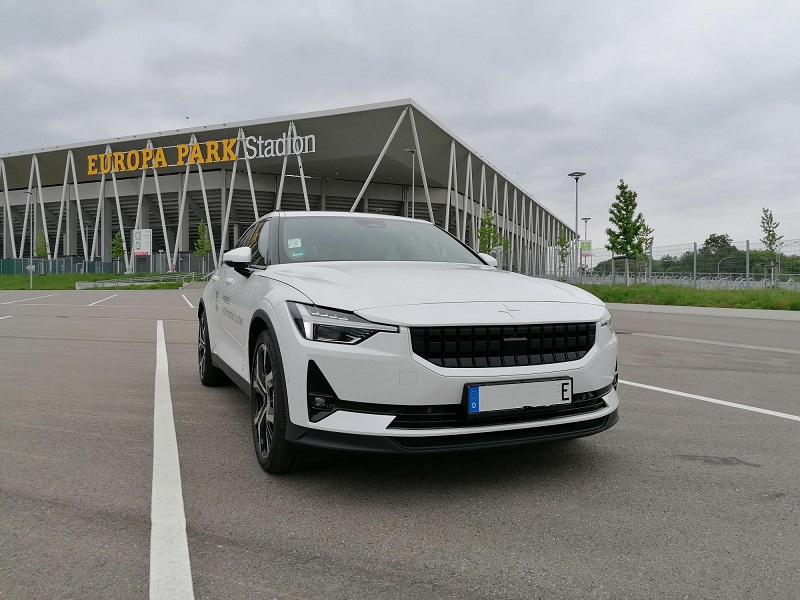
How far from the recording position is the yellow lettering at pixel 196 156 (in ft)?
158

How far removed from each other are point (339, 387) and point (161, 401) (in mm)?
3041

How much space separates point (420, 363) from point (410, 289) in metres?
0.52

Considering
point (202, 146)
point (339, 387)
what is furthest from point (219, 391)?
point (202, 146)

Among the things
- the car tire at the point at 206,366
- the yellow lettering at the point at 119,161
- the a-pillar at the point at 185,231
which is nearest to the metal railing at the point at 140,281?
the a-pillar at the point at 185,231

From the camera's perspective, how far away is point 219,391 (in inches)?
230

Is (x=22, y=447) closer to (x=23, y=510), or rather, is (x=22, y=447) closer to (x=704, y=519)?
(x=23, y=510)

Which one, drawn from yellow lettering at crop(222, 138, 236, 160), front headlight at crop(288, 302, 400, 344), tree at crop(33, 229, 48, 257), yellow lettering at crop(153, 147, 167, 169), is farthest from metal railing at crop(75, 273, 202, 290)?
front headlight at crop(288, 302, 400, 344)

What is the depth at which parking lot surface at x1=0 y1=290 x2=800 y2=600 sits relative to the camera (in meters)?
2.26

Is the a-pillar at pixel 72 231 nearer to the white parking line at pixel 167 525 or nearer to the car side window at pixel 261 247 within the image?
the car side window at pixel 261 247

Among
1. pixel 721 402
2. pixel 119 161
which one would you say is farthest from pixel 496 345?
pixel 119 161

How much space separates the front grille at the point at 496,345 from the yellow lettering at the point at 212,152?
158ft

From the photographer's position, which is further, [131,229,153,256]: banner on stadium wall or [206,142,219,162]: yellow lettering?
[131,229,153,256]: banner on stadium wall

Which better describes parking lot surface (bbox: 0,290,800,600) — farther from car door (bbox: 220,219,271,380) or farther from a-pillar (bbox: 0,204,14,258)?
a-pillar (bbox: 0,204,14,258)

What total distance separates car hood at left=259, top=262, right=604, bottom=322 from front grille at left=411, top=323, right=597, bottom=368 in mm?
97
